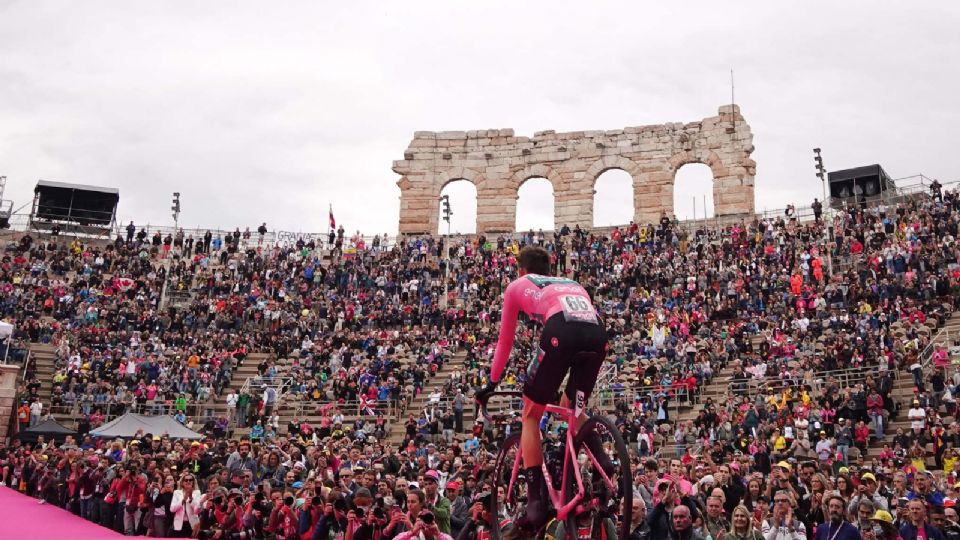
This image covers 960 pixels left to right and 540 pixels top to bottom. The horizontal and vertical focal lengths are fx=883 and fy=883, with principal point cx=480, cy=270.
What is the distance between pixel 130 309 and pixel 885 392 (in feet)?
86.1

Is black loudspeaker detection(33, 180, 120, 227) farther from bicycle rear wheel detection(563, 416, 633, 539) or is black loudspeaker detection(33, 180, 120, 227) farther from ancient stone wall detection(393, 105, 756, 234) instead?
bicycle rear wheel detection(563, 416, 633, 539)

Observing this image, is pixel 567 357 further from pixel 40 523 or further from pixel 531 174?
pixel 531 174

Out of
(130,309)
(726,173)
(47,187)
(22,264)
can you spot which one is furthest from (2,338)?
(726,173)

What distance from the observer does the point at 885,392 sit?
20.2 m

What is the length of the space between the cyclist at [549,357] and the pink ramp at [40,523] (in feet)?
Answer: 29.1

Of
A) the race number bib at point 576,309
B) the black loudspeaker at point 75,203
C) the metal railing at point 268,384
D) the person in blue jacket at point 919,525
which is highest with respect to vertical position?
the black loudspeaker at point 75,203

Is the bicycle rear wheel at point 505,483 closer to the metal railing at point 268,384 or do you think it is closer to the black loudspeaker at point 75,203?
the metal railing at point 268,384

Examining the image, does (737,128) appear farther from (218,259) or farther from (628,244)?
(218,259)

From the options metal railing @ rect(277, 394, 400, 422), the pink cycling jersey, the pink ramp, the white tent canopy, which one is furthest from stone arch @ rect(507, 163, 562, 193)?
the pink cycling jersey

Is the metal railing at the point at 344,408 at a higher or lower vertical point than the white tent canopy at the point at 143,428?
higher

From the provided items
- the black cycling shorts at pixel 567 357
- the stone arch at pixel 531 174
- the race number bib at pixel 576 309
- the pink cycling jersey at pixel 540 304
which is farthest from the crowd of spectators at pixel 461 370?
the stone arch at pixel 531 174

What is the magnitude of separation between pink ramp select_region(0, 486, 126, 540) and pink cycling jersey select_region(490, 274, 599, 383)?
8.92 m

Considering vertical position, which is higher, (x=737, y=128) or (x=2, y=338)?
(x=737, y=128)

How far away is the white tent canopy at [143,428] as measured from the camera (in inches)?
866
